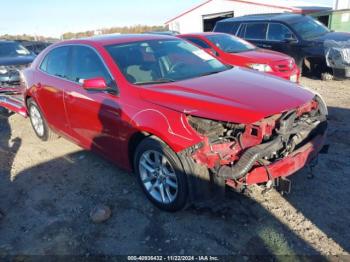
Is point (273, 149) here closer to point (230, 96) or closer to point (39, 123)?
point (230, 96)

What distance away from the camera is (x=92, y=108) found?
13.3 feet

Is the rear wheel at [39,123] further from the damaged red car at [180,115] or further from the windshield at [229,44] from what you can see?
the windshield at [229,44]

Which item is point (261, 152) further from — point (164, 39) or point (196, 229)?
point (164, 39)

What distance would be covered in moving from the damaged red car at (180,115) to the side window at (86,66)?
1 centimetres

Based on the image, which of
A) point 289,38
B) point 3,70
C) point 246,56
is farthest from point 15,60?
point 289,38

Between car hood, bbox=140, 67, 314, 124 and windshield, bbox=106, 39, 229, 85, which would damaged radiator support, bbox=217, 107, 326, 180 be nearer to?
car hood, bbox=140, 67, 314, 124

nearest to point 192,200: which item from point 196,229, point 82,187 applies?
point 196,229

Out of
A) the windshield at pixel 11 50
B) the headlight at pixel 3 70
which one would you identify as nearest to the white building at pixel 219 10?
the windshield at pixel 11 50

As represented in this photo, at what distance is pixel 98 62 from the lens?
4070 mm

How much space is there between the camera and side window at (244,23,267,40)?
10469 mm

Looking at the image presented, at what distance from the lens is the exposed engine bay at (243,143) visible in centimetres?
304

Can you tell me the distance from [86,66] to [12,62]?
6.59 meters

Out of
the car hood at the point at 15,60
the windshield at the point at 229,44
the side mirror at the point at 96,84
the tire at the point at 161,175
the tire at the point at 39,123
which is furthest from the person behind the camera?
the car hood at the point at 15,60

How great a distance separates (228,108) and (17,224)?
2.60m
